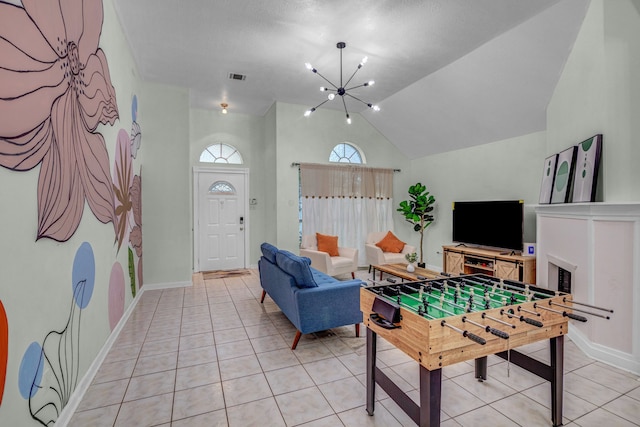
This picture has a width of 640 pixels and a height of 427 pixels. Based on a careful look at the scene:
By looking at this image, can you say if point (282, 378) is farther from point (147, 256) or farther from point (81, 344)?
point (147, 256)

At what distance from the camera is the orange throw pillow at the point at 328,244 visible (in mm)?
5316

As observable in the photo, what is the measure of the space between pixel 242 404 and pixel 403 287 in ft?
4.40

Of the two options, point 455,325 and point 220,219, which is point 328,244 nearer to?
point 220,219

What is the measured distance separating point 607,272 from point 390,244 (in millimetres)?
3431

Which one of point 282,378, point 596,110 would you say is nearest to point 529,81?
point 596,110

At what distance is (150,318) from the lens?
11.7 feet

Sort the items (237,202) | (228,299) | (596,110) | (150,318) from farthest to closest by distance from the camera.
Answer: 1. (237,202)
2. (228,299)
3. (150,318)
4. (596,110)

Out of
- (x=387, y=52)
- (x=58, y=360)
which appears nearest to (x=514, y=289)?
(x=58, y=360)

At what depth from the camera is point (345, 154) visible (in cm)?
636

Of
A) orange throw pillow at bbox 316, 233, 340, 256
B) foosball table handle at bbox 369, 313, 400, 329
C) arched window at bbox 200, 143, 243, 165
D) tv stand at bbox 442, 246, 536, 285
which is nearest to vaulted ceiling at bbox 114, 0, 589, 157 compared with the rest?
arched window at bbox 200, 143, 243, 165

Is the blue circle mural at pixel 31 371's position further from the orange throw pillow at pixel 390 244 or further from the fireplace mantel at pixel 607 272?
the orange throw pillow at pixel 390 244

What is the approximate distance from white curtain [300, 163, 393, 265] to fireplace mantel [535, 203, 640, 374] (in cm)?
350

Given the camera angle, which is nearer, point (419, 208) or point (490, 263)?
point (490, 263)

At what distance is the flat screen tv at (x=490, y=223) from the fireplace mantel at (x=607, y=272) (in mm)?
1452
